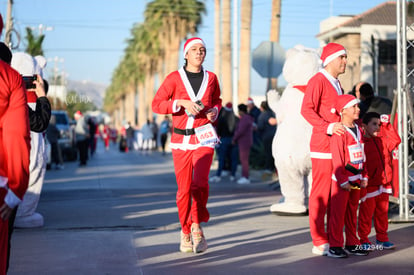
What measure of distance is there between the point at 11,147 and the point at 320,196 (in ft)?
12.2

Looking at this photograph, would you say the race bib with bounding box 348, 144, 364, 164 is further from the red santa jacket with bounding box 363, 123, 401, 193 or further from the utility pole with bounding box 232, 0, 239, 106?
the utility pole with bounding box 232, 0, 239, 106

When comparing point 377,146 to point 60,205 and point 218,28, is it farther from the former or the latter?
point 218,28

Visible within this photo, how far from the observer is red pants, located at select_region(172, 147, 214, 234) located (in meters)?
7.02

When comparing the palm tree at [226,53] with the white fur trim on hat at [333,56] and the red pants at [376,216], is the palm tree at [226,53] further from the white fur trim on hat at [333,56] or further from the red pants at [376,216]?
the white fur trim on hat at [333,56]

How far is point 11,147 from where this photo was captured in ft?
12.1

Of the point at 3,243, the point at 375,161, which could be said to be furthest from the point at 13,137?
the point at 375,161

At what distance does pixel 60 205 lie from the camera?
38.5 ft

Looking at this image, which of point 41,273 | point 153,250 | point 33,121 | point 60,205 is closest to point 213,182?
point 60,205

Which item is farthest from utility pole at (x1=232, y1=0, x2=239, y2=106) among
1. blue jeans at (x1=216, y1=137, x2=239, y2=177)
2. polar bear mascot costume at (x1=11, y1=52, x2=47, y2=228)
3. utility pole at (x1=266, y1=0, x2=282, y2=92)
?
polar bear mascot costume at (x1=11, y1=52, x2=47, y2=228)

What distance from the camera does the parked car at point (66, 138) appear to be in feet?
93.1

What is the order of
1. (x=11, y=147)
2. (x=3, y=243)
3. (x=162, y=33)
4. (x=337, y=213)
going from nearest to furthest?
(x=11, y=147) < (x=3, y=243) < (x=337, y=213) < (x=162, y=33)

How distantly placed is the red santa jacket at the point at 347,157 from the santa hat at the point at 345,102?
204 mm

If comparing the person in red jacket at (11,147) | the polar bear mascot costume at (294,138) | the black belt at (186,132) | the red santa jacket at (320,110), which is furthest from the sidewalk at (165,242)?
the person in red jacket at (11,147)

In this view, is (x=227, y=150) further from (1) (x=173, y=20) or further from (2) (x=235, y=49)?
(1) (x=173, y=20)
